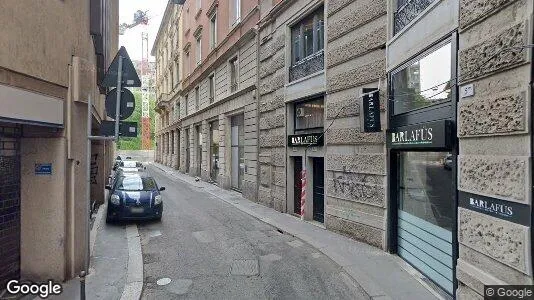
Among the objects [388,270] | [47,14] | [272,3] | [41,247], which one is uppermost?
[272,3]

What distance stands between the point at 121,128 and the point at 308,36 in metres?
8.01

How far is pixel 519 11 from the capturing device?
165 inches

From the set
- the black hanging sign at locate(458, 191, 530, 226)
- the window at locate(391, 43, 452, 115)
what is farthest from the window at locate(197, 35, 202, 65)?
the black hanging sign at locate(458, 191, 530, 226)

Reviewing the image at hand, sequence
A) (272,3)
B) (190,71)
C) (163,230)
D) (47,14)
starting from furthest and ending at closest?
(190,71) → (272,3) → (163,230) → (47,14)

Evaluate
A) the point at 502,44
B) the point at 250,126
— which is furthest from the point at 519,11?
the point at 250,126

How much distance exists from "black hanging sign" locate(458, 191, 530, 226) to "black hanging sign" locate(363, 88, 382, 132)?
10.8 ft

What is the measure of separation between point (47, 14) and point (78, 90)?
50.0 inches

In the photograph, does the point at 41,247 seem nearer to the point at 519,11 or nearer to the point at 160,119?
the point at 519,11

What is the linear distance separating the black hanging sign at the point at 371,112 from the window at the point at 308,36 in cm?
353

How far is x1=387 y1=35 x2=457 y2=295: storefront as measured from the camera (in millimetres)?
5984

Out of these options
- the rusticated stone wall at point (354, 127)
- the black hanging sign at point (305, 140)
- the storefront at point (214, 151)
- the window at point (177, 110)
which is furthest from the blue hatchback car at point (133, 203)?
the window at point (177, 110)

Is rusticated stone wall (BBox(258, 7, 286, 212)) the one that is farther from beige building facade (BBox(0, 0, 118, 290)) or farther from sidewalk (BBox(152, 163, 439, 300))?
beige building facade (BBox(0, 0, 118, 290))

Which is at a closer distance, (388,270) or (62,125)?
(62,125)

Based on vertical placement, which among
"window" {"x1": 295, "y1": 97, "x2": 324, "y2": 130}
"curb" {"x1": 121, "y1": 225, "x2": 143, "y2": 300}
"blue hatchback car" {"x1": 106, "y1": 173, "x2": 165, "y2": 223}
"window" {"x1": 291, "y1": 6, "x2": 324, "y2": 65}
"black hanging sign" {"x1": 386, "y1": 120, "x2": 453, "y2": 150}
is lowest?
"curb" {"x1": 121, "y1": 225, "x2": 143, "y2": 300}
